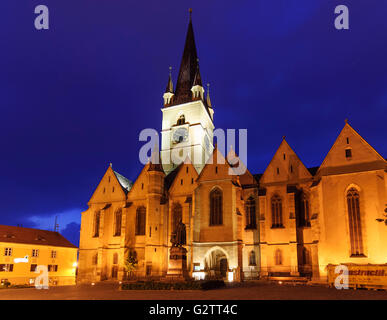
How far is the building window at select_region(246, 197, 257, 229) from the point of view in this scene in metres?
40.1

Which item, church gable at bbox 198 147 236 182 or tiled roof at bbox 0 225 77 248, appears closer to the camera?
church gable at bbox 198 147 236 182

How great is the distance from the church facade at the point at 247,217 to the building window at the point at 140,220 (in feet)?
0.43

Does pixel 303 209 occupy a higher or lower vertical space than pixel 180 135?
lower

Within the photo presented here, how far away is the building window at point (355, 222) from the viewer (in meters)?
32.6

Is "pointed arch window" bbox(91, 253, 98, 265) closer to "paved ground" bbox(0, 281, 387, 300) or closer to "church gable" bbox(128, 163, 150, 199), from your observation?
"church gable" bbox(128, 163, 150, 199)

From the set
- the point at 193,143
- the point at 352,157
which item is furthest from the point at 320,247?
the point at 193,143

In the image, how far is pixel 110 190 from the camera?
4950cm

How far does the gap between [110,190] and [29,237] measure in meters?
14.8

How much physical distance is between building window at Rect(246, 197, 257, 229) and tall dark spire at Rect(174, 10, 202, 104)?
27459 mm

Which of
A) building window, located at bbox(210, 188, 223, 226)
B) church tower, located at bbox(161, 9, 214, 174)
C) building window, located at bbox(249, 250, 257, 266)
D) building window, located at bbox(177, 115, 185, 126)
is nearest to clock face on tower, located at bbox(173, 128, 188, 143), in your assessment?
church tower, located at bbox(161, 9, 214, 174)

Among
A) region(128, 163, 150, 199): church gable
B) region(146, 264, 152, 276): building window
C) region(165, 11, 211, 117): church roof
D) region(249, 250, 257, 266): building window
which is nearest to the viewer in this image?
region(249, 250, 257, 266): building window

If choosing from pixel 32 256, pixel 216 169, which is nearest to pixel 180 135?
pixel 216 169

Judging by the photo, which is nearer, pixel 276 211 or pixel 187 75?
pixel 276 211

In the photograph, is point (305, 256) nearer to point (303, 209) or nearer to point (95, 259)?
point (303, 209)
